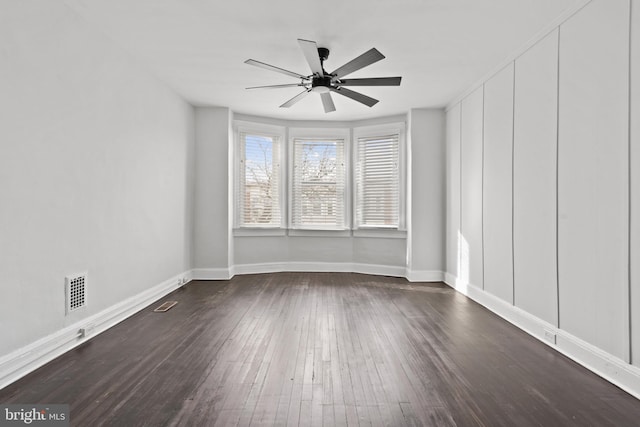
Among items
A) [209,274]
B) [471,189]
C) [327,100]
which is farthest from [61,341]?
[471,189]

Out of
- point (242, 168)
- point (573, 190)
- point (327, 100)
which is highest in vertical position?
point (327, 100)

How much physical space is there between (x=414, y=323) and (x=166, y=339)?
2346 millimetres

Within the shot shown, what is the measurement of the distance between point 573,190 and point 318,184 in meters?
4.25

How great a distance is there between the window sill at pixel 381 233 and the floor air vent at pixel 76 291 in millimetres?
4325

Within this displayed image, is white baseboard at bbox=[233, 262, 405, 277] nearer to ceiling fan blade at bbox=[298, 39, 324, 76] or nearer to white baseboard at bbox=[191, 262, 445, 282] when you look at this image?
white baseboard at bbox=[191, 262, 445, 282]

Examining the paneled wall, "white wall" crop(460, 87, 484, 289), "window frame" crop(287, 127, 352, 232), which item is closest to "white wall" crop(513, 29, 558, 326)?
the paneled wall

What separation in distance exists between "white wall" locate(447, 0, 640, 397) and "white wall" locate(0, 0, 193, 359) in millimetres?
3988

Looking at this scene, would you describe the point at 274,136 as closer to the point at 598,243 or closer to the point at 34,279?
the point at 34,279

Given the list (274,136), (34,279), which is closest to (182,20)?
(34,279)

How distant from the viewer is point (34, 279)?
2541 mm

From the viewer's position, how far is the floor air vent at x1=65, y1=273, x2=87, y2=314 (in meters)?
2.88

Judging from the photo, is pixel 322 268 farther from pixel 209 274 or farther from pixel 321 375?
pixel 321 375

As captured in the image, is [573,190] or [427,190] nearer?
[573,190]

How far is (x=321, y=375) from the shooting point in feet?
8.03
